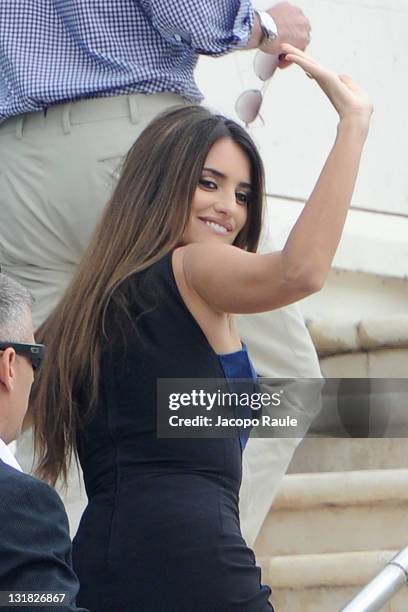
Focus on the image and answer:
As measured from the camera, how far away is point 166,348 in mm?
2857

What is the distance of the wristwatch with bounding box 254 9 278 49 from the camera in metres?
3.74

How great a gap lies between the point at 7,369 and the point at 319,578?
2132 mm

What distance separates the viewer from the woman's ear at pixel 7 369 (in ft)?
7.96

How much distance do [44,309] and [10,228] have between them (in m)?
0.21

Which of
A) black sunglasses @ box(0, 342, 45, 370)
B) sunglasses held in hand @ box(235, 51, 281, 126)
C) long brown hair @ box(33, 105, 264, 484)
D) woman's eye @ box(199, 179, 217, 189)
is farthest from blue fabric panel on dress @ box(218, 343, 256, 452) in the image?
sunglasses held in hand @ box(235, 51, 281, 126)

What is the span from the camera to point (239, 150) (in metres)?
3.16

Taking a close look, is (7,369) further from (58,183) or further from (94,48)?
(94,48)

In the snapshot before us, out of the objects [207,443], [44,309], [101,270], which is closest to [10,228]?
[44,309]

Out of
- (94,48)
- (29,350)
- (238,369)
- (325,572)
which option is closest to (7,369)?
(29,350)

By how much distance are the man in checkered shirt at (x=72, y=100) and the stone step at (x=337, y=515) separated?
1.01m

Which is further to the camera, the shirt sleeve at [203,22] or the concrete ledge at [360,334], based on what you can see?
the concrete ledge at [360,334]

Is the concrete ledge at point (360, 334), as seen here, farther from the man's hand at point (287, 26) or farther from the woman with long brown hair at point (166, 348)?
the woman with long brown hair at point (166, 348)

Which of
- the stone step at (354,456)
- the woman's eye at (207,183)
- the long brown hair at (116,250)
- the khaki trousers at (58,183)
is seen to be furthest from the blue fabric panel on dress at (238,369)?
the stone step at (354,456)

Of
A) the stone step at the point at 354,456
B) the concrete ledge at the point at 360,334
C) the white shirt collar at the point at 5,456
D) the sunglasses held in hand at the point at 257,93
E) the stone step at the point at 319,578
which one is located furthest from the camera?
the concrete ledge at the point at 360,334
